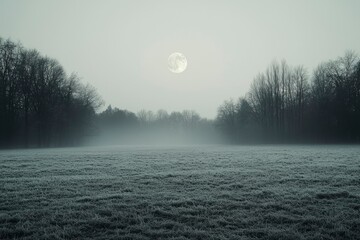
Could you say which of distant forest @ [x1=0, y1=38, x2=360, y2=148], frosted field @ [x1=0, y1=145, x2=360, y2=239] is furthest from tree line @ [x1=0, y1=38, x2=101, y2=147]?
frosted field @ [x1=0, y1=145, x2=360, y2=239]

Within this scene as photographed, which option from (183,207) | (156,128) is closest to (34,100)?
(183,207)

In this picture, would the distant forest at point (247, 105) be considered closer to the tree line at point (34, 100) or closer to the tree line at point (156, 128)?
the tree line at point (34, 100)

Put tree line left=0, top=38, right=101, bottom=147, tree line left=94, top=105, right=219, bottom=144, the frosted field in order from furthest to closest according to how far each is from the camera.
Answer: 1. tree line left=94, top=105, right=219, bottom=144
2. tree line left=0, top=38, right=101, bottom=147
3. the frosted field

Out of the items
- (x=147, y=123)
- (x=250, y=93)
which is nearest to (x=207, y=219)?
(x=250, y=93)

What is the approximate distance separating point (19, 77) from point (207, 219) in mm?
58725

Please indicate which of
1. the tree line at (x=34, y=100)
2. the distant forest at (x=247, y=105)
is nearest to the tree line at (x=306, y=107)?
the distant forest at (x=247, y=105)

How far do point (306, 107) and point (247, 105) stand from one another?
26.0 metres

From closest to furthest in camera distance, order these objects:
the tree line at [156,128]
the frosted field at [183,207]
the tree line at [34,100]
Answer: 1. the frosted field at [183,207]
2. the tree line at [34,100]
3. the tree line at [156,128]

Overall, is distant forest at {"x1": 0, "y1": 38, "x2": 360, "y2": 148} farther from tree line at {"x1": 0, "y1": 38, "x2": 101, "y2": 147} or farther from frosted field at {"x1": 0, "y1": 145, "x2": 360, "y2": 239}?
frosted field at {"x1": 0, "y1": 145, "x2": 360, "y2": 239}

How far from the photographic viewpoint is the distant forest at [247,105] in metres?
55.4

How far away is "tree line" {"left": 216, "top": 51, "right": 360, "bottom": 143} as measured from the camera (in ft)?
200

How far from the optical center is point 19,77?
55562mm

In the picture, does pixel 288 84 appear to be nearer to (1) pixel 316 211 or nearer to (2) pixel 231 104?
(2) pixel 231 104

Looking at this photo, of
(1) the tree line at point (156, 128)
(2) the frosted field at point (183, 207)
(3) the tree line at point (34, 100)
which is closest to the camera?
(2) the frosted field at point (183, 207)
